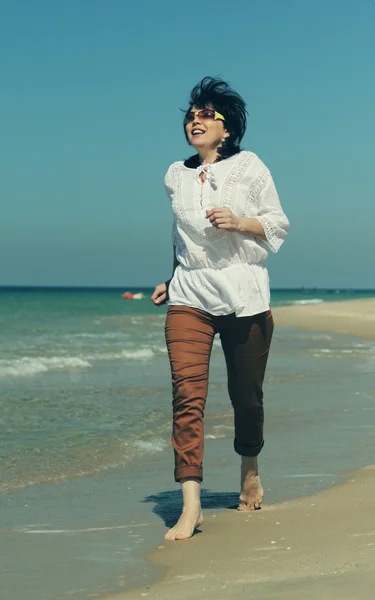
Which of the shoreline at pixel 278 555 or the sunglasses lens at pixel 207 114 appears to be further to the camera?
the sunglasses lens at pixel 207 114

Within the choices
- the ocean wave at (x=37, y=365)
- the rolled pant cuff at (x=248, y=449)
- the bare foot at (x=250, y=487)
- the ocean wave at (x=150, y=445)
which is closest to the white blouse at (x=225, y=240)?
the rolled pant cuff at (x=248, y=449)

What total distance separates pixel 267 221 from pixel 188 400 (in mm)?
913

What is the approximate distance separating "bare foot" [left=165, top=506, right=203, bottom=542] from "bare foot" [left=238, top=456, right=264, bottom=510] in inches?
20.5

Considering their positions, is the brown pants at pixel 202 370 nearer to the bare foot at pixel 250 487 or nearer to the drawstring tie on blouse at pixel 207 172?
the bare foot at pixel 250 487

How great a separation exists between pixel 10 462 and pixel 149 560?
115 inches

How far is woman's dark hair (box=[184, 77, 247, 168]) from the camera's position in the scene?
177 inches

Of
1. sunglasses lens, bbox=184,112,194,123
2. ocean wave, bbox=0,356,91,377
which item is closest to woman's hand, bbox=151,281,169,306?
sunglasses lens, bbox=184,112,194,123

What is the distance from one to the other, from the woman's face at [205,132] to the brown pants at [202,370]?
801mm

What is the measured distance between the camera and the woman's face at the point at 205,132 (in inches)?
176

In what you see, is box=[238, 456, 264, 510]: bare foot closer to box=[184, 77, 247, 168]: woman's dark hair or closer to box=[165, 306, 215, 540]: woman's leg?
box=[165, 306, 215, 540]: woman's leg

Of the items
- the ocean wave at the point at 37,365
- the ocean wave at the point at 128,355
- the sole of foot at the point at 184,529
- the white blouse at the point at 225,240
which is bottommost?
the ocean wave at the point at 128,355

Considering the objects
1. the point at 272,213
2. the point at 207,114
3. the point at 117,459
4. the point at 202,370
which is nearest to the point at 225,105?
the point at 207,114

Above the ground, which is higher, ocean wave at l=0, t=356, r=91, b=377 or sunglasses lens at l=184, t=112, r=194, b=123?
sunglasses lens at l=184, t=112, r=194, b=123

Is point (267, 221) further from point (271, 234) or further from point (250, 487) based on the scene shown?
point (250, 487)
